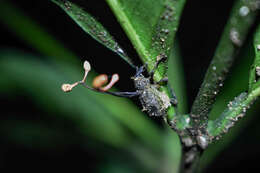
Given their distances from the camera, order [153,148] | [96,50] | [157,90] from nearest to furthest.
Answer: [157,90] < [96,50] < [153,148]

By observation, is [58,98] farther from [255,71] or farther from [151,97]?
[255,71]

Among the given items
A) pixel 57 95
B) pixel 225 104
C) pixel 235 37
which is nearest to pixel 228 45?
pixel 235 37

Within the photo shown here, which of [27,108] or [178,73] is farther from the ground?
[27,108]

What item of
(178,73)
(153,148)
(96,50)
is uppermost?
(96,50)

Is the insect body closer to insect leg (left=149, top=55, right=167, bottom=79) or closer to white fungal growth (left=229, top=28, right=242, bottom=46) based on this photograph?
insect leg (left=149, top=55, right=167, bottom=79)

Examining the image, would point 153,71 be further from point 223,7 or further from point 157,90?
point 223,7

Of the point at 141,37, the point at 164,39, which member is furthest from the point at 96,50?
the point at 164,39
